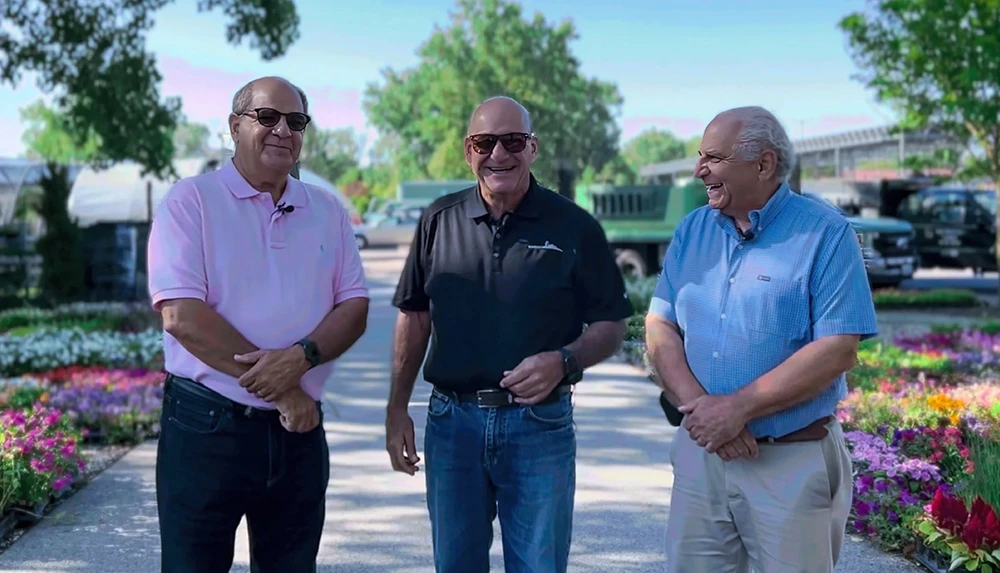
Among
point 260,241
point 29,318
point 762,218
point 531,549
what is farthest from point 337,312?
point 29,318

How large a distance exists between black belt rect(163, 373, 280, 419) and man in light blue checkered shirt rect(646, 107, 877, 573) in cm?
114

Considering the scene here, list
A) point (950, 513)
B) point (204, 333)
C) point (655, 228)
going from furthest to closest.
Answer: point (655, 228), point (950, 513), point (204, 333)

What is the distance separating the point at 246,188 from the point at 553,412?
110 cm

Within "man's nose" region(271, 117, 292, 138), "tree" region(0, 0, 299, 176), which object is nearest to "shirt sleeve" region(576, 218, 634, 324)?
"man's nose" region(271, 117, 292, 138)

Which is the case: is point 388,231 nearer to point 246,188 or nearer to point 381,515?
point 381,515

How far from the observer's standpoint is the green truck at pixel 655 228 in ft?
62.9

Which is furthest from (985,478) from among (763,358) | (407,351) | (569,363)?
(407,351)

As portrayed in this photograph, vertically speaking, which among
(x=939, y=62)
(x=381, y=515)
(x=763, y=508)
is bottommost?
(x=381, y=515)

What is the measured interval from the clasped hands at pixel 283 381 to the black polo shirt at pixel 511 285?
47cm

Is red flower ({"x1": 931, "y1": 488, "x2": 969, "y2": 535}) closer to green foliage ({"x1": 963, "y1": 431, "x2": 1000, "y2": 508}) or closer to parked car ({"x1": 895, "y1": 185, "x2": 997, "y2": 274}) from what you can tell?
green foliage ({"x1": 963, "y1": 431, "x2": 1000, "y2": 508})

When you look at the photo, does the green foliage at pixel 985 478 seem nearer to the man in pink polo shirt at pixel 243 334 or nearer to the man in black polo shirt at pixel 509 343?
the man in black polo shirt at pixel 509 343

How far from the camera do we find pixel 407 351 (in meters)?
3.36

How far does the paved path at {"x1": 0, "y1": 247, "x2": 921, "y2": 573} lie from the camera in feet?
15.8

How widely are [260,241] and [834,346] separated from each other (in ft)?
5.11
